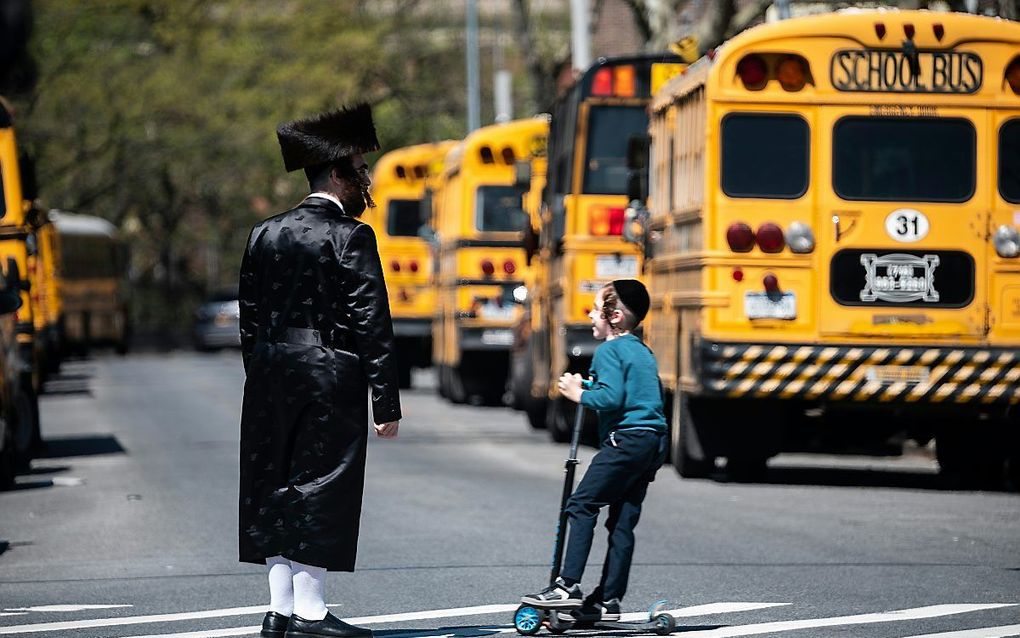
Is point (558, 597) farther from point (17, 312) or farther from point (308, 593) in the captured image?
point (17, 312)

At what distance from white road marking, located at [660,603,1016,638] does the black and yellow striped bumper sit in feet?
17.0

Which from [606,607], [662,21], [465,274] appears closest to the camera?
[606,607]

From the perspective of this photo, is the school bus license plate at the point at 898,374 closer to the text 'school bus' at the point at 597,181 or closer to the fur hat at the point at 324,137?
the text 'school bus' at the point at 597,181

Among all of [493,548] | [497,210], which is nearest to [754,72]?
[493,548]

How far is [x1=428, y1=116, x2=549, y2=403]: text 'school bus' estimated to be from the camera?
25.1 metres

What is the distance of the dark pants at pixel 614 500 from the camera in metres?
8.30

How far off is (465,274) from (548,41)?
28.5 metres

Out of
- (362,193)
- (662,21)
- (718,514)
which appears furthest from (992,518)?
(662,21)

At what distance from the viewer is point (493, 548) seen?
11.2 m

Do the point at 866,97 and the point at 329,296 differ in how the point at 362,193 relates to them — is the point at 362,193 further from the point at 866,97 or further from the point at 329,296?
the point at 866,97

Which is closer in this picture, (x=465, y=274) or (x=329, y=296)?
(x=329, y=296)

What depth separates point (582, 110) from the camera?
1855 centimetres

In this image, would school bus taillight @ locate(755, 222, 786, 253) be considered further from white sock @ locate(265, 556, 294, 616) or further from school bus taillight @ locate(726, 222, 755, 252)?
white sock @ locate(265, 556, 294, 616)

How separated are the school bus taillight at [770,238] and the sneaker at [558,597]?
21.2 ft
